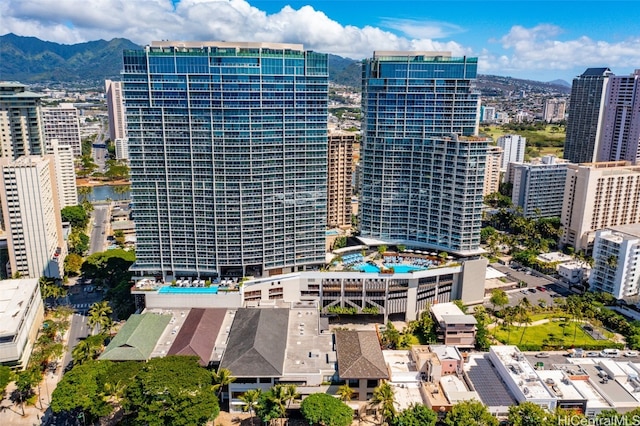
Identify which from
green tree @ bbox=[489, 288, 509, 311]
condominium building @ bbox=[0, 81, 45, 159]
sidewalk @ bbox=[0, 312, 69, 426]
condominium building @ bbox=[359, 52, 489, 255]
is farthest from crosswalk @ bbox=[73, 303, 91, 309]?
green tree @ bbox=[489, 288, 509, 311]

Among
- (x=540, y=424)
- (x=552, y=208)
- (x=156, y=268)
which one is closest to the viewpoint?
(x=540, y=424)

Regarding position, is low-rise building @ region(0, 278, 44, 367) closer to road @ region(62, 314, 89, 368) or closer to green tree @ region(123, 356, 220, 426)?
road @ region(62, 314, 89, 368)

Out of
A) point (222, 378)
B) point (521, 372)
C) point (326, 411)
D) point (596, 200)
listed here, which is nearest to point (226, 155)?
point (222, 378)

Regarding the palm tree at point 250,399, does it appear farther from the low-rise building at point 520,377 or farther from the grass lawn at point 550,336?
the grass lawn at point 550,336

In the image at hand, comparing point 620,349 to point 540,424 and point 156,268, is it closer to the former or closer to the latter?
point 540,424

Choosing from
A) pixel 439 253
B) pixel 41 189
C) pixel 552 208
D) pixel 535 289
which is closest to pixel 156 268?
pixel 41 189

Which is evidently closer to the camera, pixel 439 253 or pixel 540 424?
pixel 540 424
